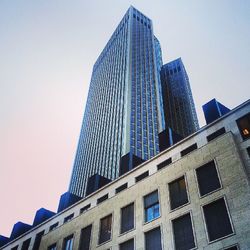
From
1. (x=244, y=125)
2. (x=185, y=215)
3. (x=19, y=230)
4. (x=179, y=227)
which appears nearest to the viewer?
(x=179, y=227)

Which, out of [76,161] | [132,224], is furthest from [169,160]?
[76,161]

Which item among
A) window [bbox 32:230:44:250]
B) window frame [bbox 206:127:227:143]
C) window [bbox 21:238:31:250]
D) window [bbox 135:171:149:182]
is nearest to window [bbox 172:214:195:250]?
window frame [bbox 206:127:227:143]

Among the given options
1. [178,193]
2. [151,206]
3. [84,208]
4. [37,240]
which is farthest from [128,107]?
[178,193]

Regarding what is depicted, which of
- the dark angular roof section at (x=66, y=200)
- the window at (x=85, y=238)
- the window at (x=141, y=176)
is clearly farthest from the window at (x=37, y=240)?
the window at (x=141, y=176)

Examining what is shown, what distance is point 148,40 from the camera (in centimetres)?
17038

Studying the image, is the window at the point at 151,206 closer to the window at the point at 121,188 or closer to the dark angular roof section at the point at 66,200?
the window at the point at 121,188

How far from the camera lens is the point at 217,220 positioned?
2509 cm

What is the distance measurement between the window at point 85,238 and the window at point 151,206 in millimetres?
8560

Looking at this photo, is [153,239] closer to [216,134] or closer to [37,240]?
[216,134]

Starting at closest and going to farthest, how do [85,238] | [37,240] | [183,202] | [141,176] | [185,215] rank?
1. [185,215]
2. [183,202]
3. [85,238]
4. [141,176]
5. [37,240]

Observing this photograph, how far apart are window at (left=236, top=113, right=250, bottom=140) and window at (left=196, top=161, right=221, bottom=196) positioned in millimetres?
4044

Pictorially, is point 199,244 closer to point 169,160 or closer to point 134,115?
point 169,160

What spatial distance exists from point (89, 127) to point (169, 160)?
11592cm

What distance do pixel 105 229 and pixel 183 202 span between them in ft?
35.0
